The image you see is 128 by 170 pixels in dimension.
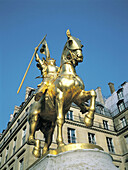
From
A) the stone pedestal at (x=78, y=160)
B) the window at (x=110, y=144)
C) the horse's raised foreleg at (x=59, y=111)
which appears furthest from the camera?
the window at (x=110, y=144)

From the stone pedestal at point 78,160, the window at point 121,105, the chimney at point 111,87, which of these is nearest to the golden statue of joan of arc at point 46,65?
the stone pedestal at point 78,160

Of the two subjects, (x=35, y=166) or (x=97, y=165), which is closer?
(x=97, y=165)

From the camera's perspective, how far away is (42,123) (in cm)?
493

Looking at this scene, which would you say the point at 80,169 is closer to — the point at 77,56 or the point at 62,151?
the point at 62,151

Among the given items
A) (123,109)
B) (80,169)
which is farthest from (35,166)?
(123,109)

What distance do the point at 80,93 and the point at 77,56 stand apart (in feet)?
3.07

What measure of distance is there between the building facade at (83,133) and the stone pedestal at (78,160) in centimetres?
1377

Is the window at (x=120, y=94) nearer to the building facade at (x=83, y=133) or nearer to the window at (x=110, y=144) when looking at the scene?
the building facade at (x=83, y=133)

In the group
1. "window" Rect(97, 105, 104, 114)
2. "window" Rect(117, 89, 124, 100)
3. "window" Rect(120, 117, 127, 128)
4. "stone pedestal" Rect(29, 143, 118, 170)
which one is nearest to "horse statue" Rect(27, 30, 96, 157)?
"stone pedestal" Rect(29, 143, 118, 170)

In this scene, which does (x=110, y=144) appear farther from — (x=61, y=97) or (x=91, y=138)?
(x=61, y=97)

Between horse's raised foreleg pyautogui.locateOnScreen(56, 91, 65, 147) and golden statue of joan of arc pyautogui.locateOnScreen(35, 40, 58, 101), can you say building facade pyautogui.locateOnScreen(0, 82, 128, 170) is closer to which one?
golden statue of joan of arc pyautogui.locateOnScreen(35, 40, 58, 101)

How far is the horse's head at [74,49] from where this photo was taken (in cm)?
476

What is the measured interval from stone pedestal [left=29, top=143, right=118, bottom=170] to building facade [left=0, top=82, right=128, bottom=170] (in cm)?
1377

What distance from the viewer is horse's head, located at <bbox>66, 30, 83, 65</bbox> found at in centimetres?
476
